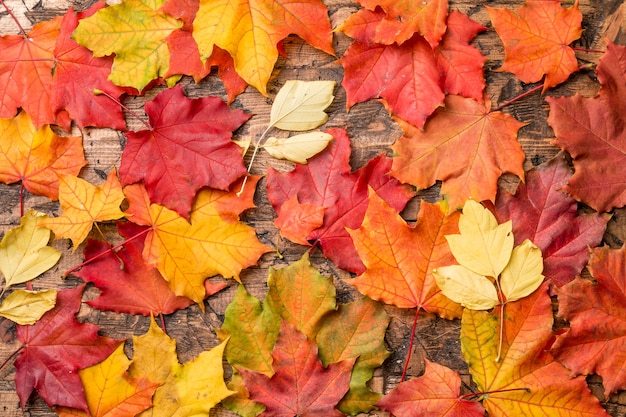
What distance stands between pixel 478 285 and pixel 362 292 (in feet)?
0.74

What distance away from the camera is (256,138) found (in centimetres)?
120

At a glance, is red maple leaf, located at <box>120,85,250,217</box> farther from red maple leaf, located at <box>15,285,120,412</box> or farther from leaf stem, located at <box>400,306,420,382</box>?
leaf stem, located at <box>400,306,420,382</box>

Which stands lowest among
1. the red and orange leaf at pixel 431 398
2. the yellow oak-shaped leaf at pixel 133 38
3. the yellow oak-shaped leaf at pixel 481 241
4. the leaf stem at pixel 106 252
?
the red and orange leaf at pixel 431 398

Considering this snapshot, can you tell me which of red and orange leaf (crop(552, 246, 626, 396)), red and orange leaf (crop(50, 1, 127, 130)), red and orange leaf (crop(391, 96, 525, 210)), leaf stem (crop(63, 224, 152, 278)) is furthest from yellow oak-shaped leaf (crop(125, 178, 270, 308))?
red and orange leaf (crop(552, 246, 626, 396))

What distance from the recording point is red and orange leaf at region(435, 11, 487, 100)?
1.13 m

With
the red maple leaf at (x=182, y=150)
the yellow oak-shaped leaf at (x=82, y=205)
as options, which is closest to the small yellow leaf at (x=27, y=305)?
the yellow oak-shaped leaf at (x=82, y=205)

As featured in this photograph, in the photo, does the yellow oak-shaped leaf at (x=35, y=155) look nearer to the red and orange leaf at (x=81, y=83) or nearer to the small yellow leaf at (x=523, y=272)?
the red and orange leaf at (x=81, y=83)

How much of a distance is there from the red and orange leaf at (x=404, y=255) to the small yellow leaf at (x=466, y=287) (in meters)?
0.03

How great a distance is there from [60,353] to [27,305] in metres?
0.12

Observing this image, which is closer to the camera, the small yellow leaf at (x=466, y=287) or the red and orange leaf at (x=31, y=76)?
the small yellow leaf at (x=466, y=287)

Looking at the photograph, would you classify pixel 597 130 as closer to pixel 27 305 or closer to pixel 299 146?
pixel 299 146

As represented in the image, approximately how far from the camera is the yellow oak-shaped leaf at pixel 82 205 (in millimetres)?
1168

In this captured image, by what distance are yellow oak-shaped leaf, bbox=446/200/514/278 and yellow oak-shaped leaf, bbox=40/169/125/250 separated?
2.26 feet

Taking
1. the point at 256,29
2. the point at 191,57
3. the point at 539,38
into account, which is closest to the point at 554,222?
the point at 539,38
